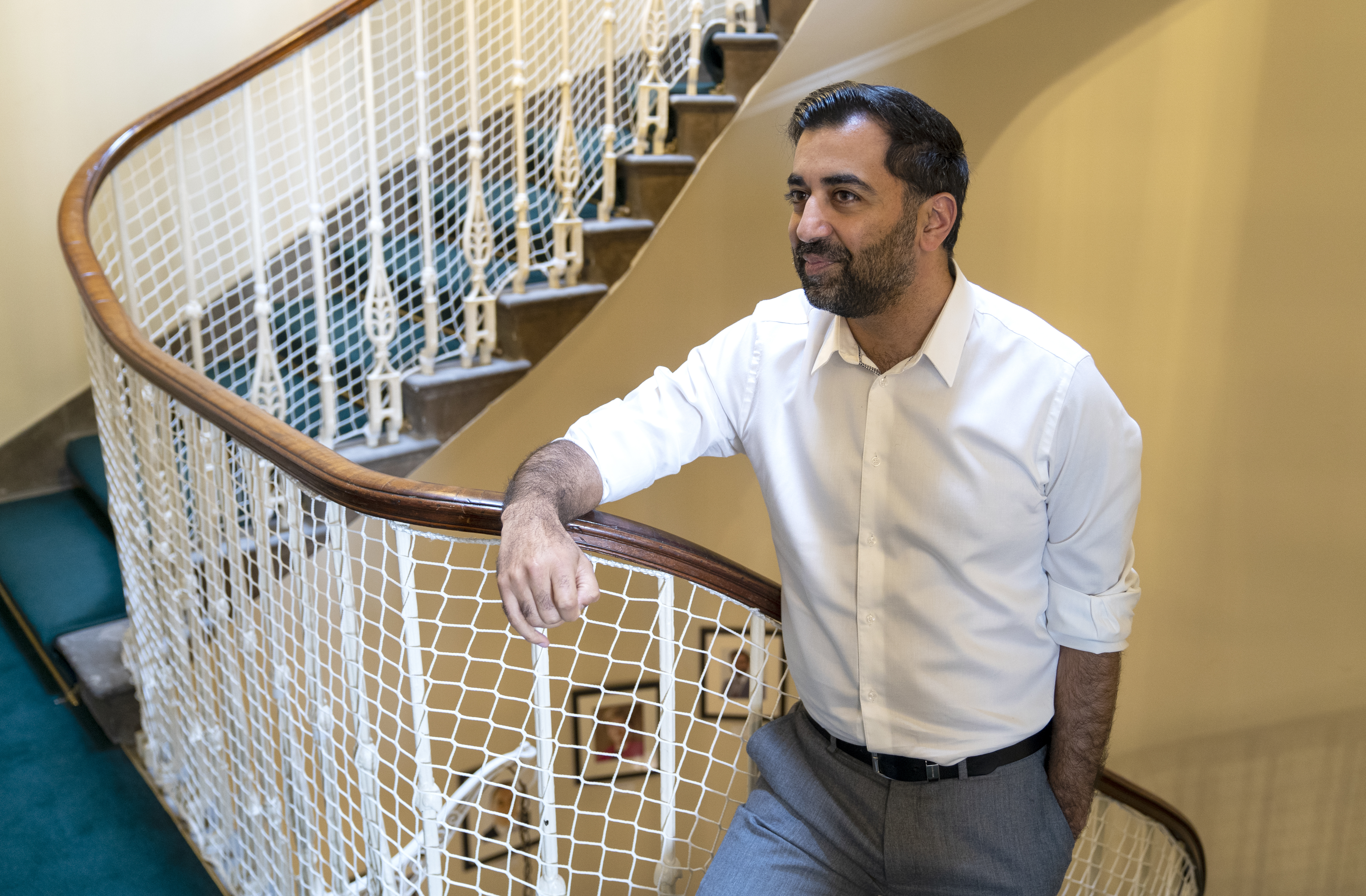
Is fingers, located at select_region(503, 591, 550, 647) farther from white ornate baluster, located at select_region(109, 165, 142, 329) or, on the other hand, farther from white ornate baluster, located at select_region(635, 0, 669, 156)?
white ornate baluster, located at select_region(635, 0, 669, 156)

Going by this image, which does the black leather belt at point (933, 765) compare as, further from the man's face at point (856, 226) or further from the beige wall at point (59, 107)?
the beige wall at point (59, 107)

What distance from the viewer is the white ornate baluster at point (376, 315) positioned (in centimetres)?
270

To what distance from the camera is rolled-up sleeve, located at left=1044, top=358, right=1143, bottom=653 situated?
4.29ft

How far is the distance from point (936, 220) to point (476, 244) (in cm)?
192

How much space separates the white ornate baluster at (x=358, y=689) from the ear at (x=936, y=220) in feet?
2.92

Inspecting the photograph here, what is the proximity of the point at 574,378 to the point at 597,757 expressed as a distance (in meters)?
1.76

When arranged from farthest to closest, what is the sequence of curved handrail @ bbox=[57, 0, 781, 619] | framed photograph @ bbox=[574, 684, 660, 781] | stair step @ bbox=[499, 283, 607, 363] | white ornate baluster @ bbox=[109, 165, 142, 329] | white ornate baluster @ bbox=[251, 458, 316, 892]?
framed photograph @ bbox=[574, 684, 660, 781] → stair step @ bbox=[499, 283, 607, 363] → white ornate baluster @ bbox=[109, 165, 142, 329] → white ornate baluster @ bbox=[251, 458, 316, 892] → curved handrail @ bbox=[57, 0, 781, 619]

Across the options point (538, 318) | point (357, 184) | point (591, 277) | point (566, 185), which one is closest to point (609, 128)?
point (566, 185)

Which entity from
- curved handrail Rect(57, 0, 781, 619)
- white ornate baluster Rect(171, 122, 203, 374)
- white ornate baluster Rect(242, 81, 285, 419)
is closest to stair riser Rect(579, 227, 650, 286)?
white ornate baluster Rect(242, 81, 285, 419)

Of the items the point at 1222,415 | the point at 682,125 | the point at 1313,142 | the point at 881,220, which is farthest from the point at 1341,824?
the point at 682,125

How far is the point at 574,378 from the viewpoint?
3488mm

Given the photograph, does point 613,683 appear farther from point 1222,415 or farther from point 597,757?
point 1222,415

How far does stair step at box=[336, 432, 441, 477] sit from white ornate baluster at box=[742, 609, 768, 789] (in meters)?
1.67

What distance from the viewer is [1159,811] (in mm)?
2113
